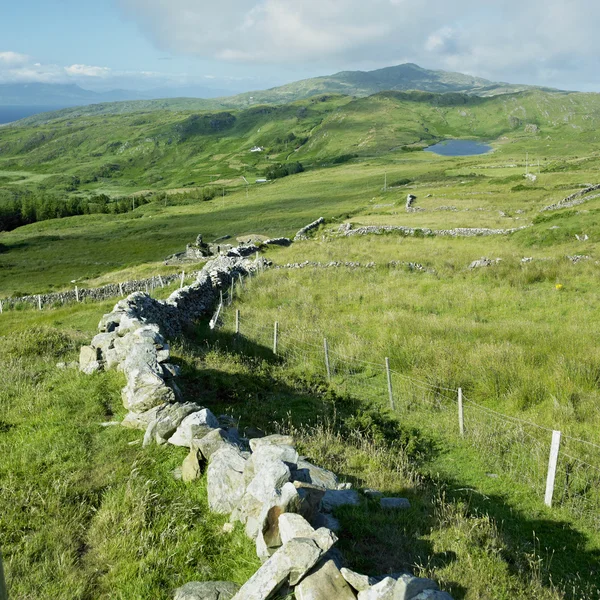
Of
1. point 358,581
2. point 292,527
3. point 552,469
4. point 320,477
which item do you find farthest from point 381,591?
point 552,469

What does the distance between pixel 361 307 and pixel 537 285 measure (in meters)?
9.25

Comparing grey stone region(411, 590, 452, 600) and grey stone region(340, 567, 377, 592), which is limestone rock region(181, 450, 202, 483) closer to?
grey stone region(340, 567, 377, 592)

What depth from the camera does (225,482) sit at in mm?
6484

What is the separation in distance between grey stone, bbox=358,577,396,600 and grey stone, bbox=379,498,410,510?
242 cm

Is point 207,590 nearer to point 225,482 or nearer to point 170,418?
point 225,482

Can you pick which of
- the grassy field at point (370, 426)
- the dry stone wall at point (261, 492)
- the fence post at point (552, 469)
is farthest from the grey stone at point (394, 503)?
the fence post at point (552, 469)

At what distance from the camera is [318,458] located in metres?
8.52

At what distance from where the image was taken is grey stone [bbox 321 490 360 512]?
646 cm

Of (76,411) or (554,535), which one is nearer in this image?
(554,535)

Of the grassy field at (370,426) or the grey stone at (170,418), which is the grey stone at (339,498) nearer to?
the grassy field at (370,426)

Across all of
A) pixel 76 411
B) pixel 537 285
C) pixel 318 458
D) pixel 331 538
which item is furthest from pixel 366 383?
pixel 537 285

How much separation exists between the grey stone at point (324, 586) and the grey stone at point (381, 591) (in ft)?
0.48

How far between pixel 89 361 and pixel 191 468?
237 inches

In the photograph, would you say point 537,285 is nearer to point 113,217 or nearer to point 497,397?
point 497,397
